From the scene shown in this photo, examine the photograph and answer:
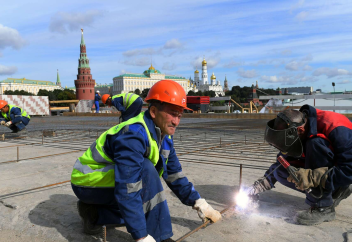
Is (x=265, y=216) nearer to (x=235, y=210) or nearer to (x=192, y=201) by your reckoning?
(x=235, y=210)

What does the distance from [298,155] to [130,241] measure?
147 centimetres

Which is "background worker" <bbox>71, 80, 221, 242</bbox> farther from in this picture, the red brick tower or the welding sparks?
the red brick tower

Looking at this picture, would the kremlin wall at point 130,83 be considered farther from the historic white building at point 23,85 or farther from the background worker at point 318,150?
the background worker at point 318,150

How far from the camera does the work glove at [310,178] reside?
2.28 metres

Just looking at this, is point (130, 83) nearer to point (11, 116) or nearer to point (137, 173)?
point (11, 116)

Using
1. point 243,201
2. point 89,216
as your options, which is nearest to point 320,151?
point 243,201

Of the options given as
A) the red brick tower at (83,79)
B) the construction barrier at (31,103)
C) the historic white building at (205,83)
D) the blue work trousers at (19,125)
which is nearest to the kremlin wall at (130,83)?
the historic white building at (205,83)

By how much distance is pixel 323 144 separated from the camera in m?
2.28

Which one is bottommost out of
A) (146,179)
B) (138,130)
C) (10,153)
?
(10,153)

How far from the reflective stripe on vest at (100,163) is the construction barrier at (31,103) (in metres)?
28.1

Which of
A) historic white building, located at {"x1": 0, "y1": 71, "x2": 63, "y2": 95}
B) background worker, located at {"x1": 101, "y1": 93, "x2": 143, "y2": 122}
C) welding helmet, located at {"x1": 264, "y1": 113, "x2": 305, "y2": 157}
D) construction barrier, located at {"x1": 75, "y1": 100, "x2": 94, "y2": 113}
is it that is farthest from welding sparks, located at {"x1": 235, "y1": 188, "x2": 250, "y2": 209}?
historic white building, located at {"x1": 0, "y1": 71, "x2": 63, "y2": 95}

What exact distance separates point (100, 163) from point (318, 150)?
63.0 inches

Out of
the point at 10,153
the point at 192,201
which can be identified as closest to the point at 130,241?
the point at 192,201

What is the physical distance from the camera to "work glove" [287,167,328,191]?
2279mm
